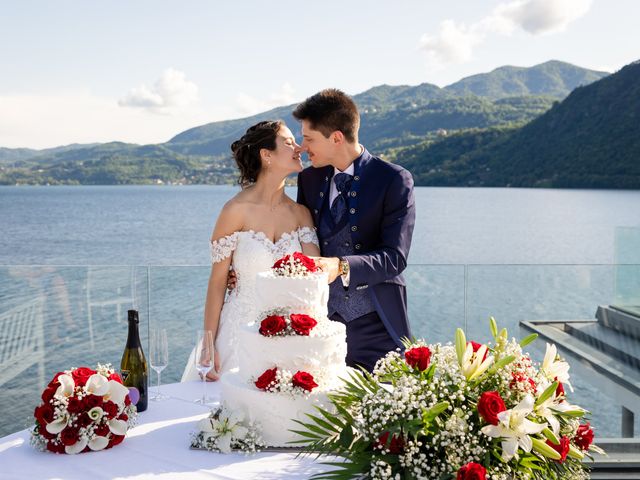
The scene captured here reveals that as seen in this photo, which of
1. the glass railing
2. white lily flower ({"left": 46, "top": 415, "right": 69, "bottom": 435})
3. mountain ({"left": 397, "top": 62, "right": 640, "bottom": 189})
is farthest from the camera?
mountain ({"left": 397, "top": 62, "right": 640, "bottom": 189})

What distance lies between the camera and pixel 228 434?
1820 millimetres

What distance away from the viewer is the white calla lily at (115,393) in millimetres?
1864

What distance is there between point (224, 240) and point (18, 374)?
7.59 ft

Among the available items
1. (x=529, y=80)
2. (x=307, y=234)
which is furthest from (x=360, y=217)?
(x=529, y=80)

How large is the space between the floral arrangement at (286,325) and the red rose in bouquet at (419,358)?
1.07 ft

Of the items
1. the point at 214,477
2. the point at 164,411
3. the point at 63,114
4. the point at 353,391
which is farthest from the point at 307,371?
the point at 63,114

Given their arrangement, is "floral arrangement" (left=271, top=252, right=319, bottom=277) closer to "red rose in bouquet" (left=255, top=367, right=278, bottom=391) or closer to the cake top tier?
the cake top tier

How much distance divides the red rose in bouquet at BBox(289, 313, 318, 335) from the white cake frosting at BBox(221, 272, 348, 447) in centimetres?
2

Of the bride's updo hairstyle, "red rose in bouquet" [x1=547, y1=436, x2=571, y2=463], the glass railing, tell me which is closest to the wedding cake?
"red rose in bouquet" [x1=547, y1=436, x2=571, y2=463]

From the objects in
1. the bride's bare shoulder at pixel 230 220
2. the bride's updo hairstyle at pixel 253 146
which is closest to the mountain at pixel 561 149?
the bride's updo hairstyle at pixel 253 146

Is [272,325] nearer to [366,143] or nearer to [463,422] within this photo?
[463,422]

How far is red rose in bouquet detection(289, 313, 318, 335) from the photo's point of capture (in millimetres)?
1855

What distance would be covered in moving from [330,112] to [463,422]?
5.63 ft

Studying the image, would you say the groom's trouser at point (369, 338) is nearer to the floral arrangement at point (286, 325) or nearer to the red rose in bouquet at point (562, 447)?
the floral arrangement at point (286, 325)
